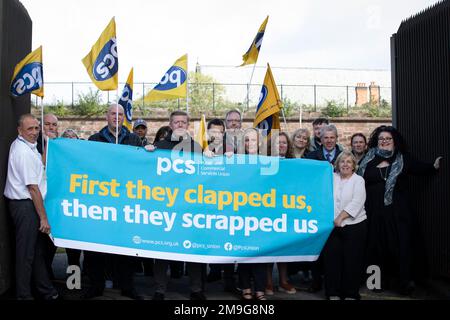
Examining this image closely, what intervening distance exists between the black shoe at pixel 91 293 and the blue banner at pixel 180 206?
1.97 feet

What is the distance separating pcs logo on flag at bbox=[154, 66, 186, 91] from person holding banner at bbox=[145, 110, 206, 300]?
3.16 feet

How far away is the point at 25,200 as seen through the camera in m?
6.34

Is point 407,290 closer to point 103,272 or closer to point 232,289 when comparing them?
point 232,289

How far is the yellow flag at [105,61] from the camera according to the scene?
7246 millimetres

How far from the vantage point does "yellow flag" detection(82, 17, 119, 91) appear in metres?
7.25

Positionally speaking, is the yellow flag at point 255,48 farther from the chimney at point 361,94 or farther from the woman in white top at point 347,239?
the chimney at point 361,94

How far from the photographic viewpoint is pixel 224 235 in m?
6.66

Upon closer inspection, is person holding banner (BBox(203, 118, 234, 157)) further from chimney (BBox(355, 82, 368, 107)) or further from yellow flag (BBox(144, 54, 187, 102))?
chimney (BBox(355, 82, 368, 107))

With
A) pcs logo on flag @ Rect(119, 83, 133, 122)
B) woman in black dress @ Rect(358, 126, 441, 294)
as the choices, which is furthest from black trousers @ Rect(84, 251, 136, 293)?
pcs logo on flag @ Rect(119, 83, 133, 122)

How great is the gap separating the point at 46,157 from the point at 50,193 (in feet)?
1.44

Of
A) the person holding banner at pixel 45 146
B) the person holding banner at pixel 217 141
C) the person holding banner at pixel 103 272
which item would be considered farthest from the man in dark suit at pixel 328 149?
the person holding banner at pixel 45 146

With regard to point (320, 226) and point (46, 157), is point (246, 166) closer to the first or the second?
point (320, 226)

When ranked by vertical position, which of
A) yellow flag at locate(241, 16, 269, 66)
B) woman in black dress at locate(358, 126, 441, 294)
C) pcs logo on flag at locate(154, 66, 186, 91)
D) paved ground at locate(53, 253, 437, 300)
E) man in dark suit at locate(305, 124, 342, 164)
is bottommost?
paved ground at locate(53, 253, 437, 300)
